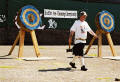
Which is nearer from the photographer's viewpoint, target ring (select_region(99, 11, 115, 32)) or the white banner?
target ring (select_region(99, 11, 115, 32))

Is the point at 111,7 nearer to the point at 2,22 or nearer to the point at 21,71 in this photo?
the point at 2,22

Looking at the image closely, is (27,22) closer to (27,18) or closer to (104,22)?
(27,18)

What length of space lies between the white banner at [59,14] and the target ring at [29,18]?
28.3 feet

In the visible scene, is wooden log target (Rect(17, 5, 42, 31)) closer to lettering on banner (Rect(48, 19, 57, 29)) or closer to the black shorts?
the black shorts

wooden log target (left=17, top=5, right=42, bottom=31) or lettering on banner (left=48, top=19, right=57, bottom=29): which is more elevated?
wooden log target (left=17, top=5, right=42, bottom=31)

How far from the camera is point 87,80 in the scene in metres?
6.98

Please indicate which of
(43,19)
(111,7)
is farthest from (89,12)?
(43,19)

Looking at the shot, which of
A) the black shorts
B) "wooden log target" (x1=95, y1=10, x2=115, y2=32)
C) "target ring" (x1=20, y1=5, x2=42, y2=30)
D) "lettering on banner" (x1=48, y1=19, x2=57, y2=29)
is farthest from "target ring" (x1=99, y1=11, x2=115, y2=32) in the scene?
"lettering on banner" (x1=48, y1=19, x2=57, y2=29)

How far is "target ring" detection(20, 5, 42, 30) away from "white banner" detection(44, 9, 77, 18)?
862cm

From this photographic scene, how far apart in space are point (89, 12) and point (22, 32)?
10.7 m

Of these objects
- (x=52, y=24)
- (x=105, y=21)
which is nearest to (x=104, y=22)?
(x=105, y=21)

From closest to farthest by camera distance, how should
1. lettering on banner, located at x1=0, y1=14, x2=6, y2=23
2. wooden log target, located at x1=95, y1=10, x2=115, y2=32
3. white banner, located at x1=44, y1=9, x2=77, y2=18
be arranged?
1. wooden log target, located at x1=95, y1=10, x2=115, y2=32
2. lettering on banner, located at x1=0, y1=14, x2=6, y2=23
3. white banner, located at x1=44, y1=9, x2=77, y2=18

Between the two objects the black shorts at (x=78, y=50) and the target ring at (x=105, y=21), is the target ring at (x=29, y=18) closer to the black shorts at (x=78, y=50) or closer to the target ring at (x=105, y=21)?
the target ring at (x=105, y=21)

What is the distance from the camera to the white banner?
20444mm
